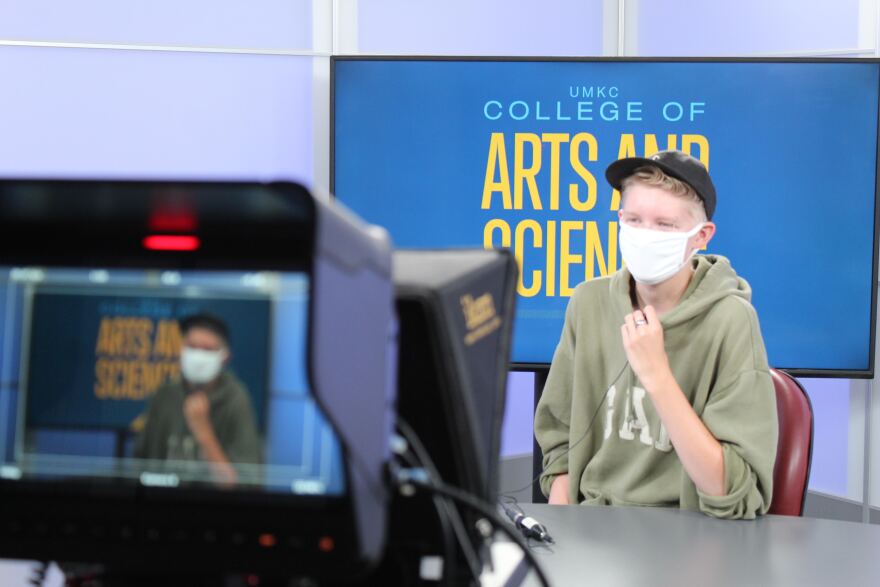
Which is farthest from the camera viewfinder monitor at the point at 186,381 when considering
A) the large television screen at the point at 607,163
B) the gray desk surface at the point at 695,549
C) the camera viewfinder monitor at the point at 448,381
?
the large television screen at the point at 607,163

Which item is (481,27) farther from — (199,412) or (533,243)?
(199,412)

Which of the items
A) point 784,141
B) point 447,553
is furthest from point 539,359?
point 447,553

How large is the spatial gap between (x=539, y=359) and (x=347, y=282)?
2623mm

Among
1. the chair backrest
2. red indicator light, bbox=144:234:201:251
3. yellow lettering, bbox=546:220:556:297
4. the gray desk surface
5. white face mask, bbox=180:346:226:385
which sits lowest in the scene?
the gray desk surface

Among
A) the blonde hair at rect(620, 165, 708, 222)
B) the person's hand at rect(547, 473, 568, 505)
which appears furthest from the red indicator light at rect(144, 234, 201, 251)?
the person's hand at rect(547, 473, 568, 505)

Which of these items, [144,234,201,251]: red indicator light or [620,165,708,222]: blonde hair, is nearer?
[144,234,201,251]: red indicator light

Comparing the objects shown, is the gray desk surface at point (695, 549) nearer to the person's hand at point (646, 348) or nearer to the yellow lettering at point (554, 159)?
the person's hand at point (646, 348)

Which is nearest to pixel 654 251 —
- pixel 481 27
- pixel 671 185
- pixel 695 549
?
pixel 671 185

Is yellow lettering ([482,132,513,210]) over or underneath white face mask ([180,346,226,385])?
over

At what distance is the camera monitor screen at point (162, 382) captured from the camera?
77 centimetres

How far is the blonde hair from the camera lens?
1.94 m

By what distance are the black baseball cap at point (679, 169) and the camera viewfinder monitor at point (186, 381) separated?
3.97 ft

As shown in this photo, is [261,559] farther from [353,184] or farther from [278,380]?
[353,184]

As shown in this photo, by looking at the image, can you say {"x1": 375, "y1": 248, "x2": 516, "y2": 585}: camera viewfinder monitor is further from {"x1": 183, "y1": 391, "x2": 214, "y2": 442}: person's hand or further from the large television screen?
the large television screen
